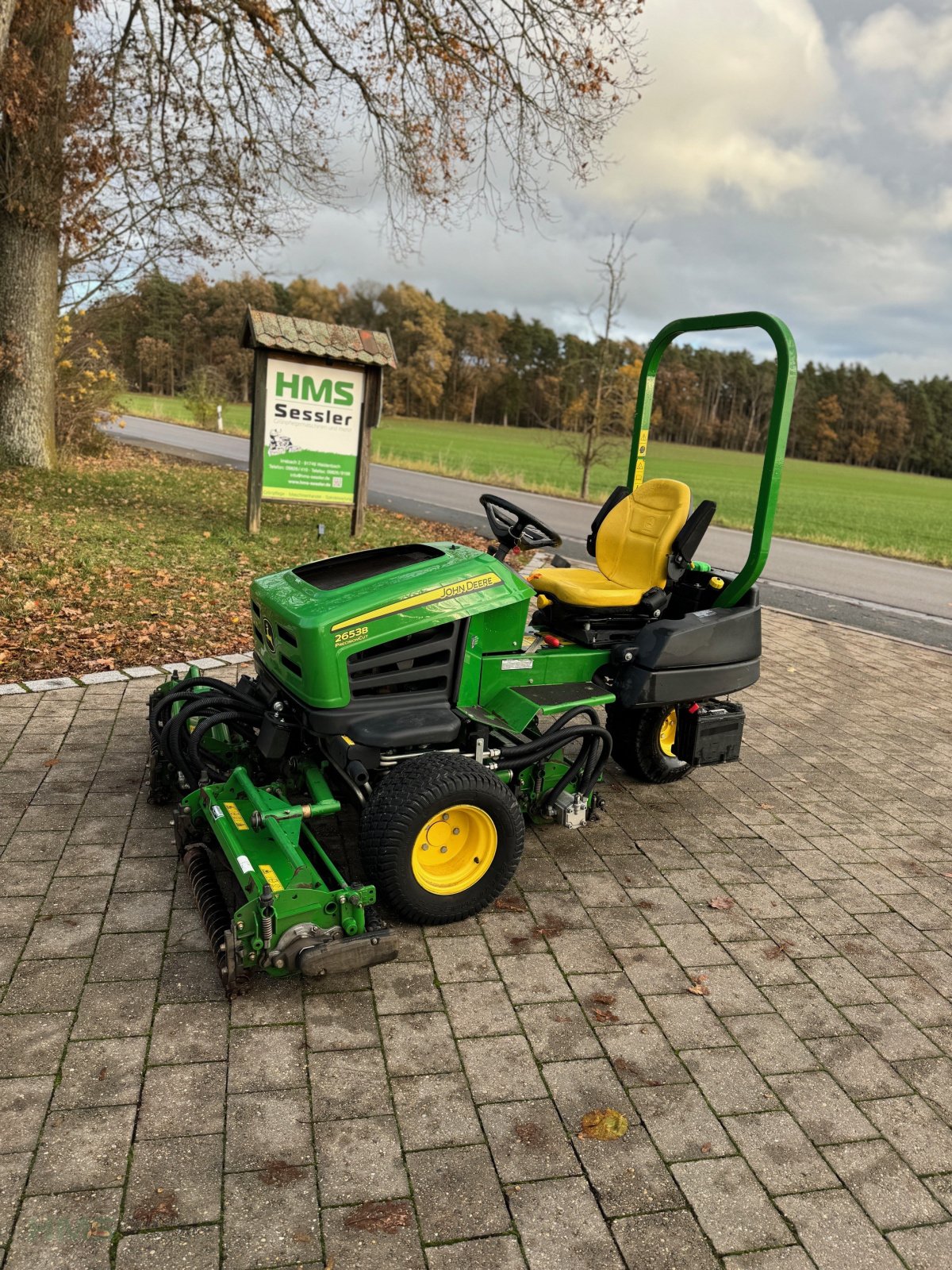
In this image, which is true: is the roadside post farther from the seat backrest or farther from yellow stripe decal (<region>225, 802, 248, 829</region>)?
yellow stripe decal (<region>225, 802, 248, 829</region>)

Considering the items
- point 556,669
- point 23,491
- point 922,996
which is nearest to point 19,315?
point 23,491

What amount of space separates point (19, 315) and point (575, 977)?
37.8ft

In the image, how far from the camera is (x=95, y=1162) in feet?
7.05

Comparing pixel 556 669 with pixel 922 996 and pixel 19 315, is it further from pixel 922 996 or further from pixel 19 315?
pixel 19 315

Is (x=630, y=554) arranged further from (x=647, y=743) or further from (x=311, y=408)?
(x=311, y=408)

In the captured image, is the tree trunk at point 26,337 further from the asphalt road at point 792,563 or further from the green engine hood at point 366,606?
the green engine hood at point 366,606

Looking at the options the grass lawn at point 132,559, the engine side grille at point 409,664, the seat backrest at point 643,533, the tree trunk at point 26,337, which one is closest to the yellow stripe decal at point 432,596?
the engine side grille at point 409,664

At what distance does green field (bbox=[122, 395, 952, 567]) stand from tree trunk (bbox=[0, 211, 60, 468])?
9.37m

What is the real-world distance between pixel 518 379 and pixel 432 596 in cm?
6944

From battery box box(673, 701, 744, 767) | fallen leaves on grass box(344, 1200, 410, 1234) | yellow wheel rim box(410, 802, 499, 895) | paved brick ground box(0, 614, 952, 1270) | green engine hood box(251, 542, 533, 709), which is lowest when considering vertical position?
fallen leaves on grass box(344, 1200, 410, 1234)

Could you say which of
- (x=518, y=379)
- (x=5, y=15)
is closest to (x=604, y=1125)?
(x=5, y=15)

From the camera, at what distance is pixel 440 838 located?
128 inches

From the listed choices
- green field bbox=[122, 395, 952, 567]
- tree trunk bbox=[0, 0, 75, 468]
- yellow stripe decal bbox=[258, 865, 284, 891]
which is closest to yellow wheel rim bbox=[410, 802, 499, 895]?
yellow stripe decal bbox=[258, 865, 284, 891]

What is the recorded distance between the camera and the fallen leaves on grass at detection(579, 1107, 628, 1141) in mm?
2352
